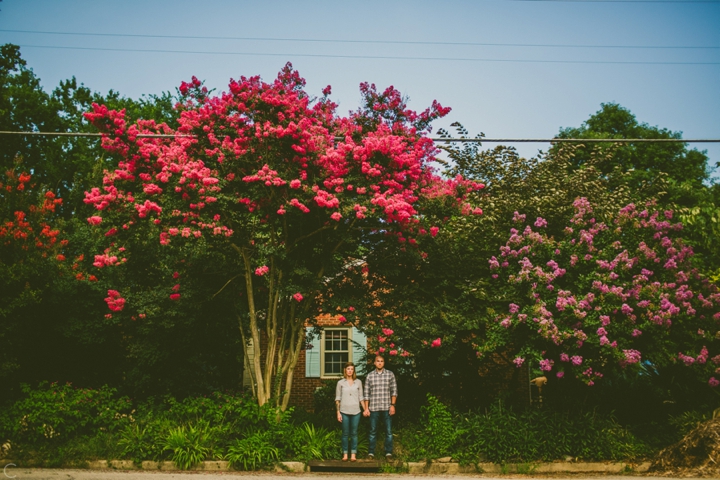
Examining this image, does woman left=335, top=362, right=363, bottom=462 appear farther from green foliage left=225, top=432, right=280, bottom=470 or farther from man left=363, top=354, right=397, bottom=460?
green foliage left=225, top=432, right=280, bottom=470

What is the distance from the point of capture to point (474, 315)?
1017 centimetres

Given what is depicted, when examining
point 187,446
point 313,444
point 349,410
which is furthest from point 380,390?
point 187,446

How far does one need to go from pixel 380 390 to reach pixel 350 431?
0.80m

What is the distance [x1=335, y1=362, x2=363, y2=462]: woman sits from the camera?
8594mm

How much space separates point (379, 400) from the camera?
348 inches

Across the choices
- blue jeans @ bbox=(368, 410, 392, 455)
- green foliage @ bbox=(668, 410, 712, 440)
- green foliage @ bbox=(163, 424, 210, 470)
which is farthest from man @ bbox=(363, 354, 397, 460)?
green foliage @ bbox=(668, 410, 712, 440)

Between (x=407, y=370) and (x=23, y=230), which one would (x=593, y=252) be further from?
(x=23, y=230)

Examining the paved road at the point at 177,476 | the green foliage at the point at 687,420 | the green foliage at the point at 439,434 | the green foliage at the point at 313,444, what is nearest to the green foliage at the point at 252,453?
the paved road at the point at 177,476

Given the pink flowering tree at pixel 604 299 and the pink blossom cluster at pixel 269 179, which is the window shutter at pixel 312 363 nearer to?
the pink blossom cluster at pixel 269 179

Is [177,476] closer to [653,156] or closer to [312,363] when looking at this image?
[312,363]

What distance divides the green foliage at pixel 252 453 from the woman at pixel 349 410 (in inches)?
44.2

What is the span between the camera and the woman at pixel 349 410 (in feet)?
28.2

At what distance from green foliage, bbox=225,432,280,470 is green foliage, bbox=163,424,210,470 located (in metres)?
0.43

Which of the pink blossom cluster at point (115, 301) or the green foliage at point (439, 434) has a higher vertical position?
the pink blossom cluster at point (115, 301)
